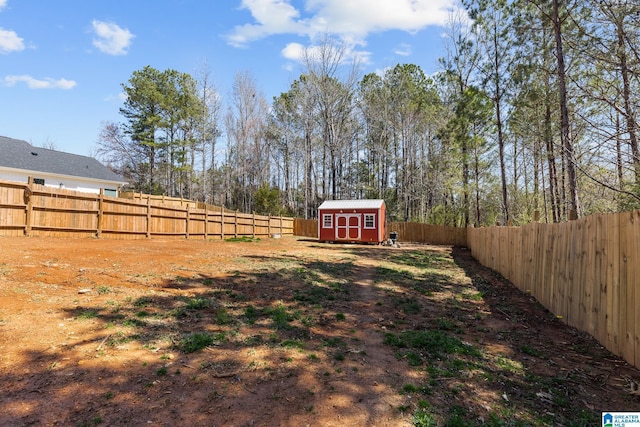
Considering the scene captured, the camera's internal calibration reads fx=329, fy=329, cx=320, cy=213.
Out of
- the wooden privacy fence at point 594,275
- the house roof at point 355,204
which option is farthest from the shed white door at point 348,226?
the wooden privacy fence at point 594,275

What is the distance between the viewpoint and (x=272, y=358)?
3430mm

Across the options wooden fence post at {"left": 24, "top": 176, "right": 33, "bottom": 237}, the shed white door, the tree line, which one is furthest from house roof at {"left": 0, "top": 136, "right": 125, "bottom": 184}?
the shed white door

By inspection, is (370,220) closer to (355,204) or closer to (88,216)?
(355,204)

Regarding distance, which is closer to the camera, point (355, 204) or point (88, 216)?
point (88, 216)

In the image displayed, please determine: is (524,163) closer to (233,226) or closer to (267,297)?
(233,226)

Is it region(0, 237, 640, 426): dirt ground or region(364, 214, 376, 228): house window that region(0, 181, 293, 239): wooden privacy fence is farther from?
region(364, 214, 376, 228): house window

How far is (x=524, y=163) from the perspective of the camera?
24.9 metres

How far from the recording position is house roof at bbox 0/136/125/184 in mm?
21328

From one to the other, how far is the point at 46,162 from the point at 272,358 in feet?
91.7

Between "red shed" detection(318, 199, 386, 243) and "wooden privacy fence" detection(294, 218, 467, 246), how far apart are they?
4.86 metres

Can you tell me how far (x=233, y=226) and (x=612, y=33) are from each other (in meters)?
16.8

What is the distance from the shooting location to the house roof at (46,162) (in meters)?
21.3

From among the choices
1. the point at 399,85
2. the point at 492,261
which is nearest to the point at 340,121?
the point at 399,85

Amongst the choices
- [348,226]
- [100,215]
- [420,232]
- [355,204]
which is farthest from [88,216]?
[420,232]
